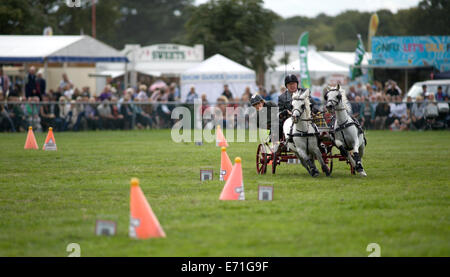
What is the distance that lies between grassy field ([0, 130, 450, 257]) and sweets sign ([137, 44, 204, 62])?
22702mm

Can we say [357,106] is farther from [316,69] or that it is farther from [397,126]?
[316,69]

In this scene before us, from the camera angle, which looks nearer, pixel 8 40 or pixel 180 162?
pixel 180 162

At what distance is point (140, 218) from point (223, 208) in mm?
2288

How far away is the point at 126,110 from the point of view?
2958cm

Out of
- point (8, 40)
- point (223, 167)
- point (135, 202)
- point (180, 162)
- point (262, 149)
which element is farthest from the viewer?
point (8, 40)

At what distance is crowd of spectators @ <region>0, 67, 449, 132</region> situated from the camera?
27781mm

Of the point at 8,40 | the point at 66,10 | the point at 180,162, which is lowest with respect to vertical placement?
the point at 180,162

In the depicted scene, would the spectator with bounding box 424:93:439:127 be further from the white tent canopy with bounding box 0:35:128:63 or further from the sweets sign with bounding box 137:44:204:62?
the sweets sign with bounding box 137:44:204:62

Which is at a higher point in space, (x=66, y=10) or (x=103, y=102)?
(x=66, y=10)

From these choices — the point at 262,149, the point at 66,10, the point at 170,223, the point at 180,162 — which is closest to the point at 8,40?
the point at 180,162

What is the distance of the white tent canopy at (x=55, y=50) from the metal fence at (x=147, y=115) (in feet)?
13.9

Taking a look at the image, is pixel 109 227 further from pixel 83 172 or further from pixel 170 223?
pixel 83 172

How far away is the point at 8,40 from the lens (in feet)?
111

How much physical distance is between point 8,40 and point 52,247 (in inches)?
1129
